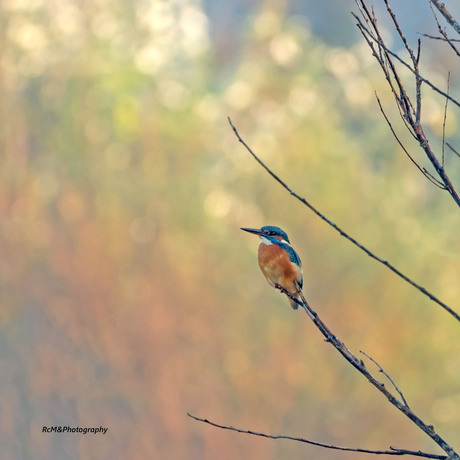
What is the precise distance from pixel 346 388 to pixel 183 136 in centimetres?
316

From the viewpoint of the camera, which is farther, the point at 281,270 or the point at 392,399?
the point at 281,270

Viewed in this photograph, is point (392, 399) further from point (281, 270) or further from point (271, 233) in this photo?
point (271, 233)

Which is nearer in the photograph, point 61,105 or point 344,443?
point 344,443

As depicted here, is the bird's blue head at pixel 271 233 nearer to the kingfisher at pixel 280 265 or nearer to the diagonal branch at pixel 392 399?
the kingfisher at pixel 280 265

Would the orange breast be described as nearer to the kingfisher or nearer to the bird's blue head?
the kingfisher

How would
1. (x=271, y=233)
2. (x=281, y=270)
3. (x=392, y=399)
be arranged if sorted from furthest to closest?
(x=271, y=233), (x=281, y=270), (x=392, y=399)

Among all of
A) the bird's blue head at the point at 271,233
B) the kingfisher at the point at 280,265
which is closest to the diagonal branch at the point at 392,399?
the kingfisher at the point at 280,265

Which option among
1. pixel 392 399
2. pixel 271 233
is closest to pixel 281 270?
pixel 271 233

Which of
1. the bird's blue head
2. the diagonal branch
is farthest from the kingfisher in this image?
the diagonal branch

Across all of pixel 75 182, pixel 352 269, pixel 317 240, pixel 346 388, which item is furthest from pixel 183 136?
pixel 346 388

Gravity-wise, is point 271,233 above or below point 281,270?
above

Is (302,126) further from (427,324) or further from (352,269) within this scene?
(427,324)

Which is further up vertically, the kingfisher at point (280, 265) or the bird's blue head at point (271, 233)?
the bird's blue head at point (271, 233)

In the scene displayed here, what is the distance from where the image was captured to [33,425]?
6.27m
